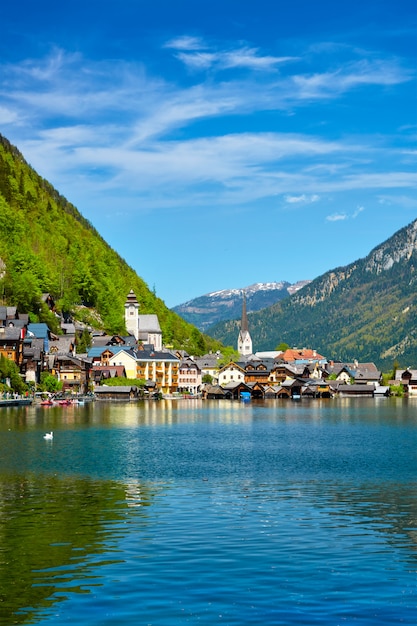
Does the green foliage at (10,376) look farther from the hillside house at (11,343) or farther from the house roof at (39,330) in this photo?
the house roof at (39,330)

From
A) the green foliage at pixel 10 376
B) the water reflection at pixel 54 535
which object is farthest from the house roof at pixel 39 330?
the water reflection at pixel 54 535

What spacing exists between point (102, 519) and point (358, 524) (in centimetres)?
1065

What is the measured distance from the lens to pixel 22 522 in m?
36.3

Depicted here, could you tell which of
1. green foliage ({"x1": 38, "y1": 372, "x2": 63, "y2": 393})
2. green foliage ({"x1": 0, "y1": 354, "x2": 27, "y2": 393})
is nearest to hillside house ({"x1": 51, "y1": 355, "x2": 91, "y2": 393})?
green foliage ({"x1": 38, "y1": 372, "x2": 63, "y2": 393})

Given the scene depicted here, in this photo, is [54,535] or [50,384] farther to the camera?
[50,384]

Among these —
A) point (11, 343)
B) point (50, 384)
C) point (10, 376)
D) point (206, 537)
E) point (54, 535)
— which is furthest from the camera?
point (50, 384)

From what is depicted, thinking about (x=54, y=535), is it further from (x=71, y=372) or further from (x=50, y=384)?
(x=71, y=372)

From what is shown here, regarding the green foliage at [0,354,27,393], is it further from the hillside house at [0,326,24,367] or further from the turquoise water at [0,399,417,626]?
the turquoise water at [0,399,417,626]

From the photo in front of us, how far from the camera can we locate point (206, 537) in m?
33.5

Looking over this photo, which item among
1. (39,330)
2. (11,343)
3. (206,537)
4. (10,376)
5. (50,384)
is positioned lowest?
(206,537)

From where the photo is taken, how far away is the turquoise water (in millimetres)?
24719

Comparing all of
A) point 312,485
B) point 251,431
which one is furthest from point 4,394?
point 312,485

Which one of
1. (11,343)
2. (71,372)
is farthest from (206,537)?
(71,372)

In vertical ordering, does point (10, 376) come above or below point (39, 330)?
below
